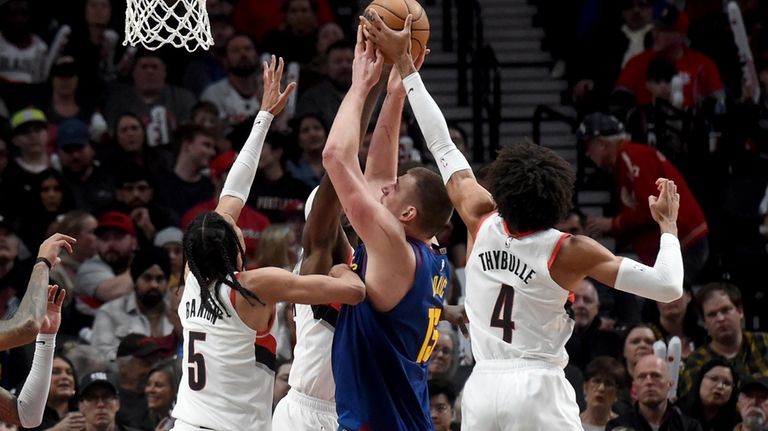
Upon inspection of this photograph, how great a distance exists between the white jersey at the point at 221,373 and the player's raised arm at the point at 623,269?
1.42 meters

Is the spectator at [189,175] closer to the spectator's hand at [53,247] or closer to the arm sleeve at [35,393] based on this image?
the arm sleeve at [35,393]

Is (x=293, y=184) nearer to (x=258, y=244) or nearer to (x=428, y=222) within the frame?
(x=258, y=244)

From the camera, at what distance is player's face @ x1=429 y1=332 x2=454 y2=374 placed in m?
10.2

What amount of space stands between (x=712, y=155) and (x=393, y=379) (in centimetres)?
774

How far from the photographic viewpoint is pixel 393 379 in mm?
6629

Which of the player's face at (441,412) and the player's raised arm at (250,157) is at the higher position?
the player's raised arm at (250,157)

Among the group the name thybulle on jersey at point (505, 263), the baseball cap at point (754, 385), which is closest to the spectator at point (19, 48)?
the baseball cap at point (754, 385)

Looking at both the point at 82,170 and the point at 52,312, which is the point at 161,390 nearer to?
the point at 52,312

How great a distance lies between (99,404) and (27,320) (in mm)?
2848

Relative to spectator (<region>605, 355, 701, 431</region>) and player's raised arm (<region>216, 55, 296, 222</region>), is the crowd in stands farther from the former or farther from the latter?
player's raised arm (<region>216, 55, 296, 222</region>)

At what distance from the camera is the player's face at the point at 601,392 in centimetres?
961

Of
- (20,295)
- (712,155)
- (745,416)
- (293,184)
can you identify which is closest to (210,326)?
(745,416)

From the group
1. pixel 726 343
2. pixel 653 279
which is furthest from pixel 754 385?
pixel 653 279

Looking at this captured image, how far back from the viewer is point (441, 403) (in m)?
9.58
